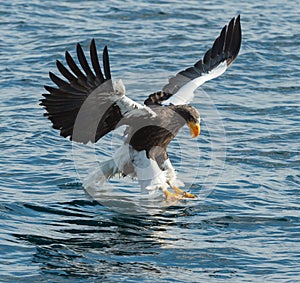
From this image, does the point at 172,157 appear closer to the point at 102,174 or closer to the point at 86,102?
the point at 102,174

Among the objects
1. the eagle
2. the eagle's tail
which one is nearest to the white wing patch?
the eagle

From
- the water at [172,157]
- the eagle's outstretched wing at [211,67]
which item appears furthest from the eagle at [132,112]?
the water at [172,157]

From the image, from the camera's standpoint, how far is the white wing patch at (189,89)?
8.89 m

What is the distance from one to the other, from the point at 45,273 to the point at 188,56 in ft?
23.7

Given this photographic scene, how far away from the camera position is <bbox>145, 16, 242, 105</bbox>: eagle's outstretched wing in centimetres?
916

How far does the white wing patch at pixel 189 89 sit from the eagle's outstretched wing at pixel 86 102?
3.46 feet

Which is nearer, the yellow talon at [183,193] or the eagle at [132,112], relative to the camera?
the eagle at [132,112]

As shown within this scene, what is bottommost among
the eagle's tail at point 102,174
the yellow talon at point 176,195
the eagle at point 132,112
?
the yellow talon at point 176,195

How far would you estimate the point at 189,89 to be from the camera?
358 inches

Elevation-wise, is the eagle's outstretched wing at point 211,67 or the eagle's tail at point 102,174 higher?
the eagle's outstretched wing at point 211,67

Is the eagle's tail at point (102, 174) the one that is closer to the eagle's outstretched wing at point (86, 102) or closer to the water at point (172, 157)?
the water at point (172, 157)

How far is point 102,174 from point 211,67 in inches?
73.0

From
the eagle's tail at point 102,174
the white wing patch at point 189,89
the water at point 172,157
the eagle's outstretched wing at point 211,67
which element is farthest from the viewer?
the eagle's outstretched wing at point 211,67

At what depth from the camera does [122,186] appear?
29.8 feet
